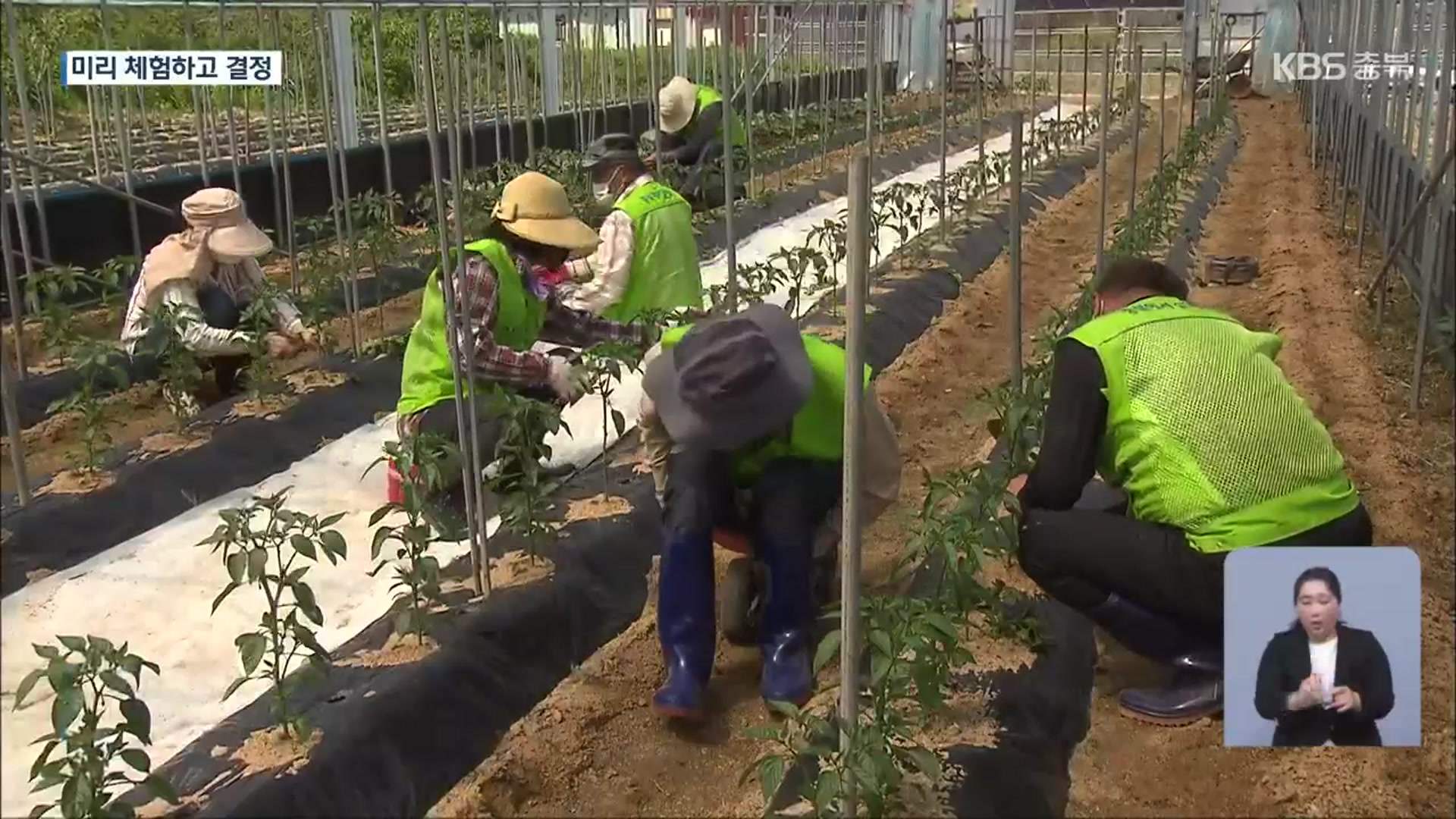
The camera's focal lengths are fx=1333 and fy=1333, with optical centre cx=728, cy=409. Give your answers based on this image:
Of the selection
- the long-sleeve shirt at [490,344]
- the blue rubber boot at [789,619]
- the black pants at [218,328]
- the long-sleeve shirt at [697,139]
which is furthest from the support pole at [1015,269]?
the long-sleeve shirt at [697,139]

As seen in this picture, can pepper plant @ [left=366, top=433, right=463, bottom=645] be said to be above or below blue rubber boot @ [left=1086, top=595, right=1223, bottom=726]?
above

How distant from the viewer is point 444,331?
3.38 metres

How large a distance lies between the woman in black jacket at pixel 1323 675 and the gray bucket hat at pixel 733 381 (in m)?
1.00

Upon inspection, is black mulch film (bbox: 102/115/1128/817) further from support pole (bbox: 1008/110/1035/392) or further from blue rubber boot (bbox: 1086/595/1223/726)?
support pole (bbox: 1008/110/1035/392)

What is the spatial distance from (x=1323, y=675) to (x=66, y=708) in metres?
1.74

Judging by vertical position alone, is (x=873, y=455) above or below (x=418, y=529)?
above

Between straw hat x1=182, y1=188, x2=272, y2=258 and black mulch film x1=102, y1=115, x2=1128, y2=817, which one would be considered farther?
straw hat x1=182, y1=188, x2=272, y2=258

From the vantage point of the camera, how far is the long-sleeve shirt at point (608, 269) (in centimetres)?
436

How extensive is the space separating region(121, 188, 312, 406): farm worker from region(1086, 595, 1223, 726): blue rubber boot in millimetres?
2925

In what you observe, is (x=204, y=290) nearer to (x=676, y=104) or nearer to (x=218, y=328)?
(x=218, y=328)

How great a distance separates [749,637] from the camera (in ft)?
9.37

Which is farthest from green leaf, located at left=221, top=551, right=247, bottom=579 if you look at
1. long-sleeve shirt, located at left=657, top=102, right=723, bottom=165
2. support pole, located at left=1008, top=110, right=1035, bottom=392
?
long-sleeve shirt, located at left=657, top=102, right=723, bottom=165

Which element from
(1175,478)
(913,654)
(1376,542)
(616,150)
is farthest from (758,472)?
(616,150)

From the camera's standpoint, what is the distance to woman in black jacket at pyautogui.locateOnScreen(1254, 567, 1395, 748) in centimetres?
165
